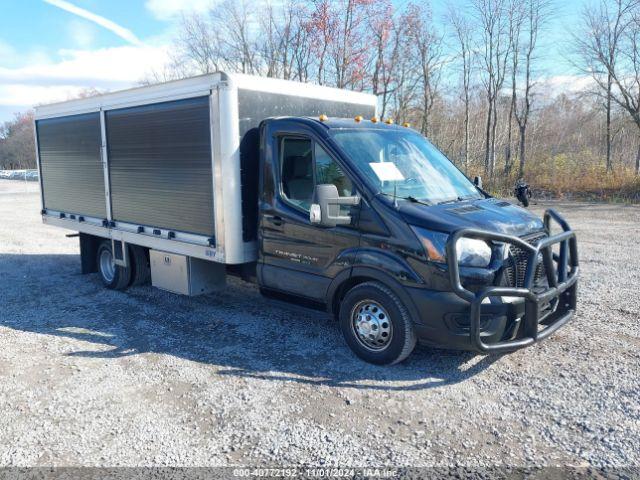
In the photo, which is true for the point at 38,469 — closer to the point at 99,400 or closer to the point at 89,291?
the point at 99,400

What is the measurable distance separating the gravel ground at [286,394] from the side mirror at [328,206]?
118 cm

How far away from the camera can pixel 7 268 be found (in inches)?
379

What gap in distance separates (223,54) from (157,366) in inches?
1091

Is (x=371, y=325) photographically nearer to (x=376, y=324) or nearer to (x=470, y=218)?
(x=376, y=324)

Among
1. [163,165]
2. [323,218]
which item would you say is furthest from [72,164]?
[323,218]

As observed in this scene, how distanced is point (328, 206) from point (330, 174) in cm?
55

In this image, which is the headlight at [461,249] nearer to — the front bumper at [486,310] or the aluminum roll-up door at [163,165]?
the front bumper at [486,310]

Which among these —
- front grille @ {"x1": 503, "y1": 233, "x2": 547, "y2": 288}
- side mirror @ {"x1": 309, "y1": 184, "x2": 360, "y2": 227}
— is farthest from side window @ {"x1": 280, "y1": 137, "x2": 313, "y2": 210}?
front grille @ {"x1": 503, "y1": 233, "x2": 547, "y2": 288}

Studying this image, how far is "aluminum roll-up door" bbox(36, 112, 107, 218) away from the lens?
7.87 metres

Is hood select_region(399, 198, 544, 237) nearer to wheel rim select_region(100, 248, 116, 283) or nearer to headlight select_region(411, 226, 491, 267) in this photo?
headlight select_region(411, 226, 491, 267)

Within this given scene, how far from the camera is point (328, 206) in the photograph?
467 cm

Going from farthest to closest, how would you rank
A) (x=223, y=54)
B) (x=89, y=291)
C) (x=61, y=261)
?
1. (x=223, y=54)
2. (x=61, y=261)
3. (x=89, y=291)

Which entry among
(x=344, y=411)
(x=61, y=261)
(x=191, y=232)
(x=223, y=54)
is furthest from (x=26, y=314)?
(x=223, y=54)

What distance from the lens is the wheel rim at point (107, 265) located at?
26.9 feet
